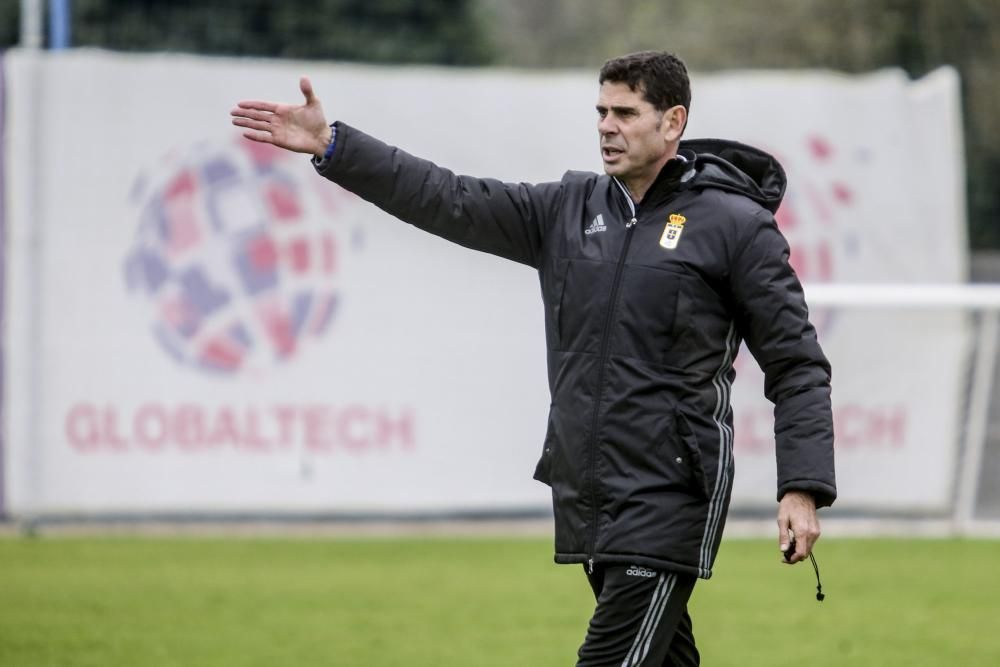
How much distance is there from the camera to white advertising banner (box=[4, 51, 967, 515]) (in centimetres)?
1146

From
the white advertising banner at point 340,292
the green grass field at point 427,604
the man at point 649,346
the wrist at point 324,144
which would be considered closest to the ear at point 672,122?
the man at point 649,346

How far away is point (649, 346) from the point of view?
14.7 feet

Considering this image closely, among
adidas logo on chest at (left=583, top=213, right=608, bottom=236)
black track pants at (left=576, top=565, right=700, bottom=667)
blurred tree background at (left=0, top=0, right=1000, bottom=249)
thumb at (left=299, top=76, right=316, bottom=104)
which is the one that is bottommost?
black track pants at (left=576, top=565, right=700, bottom=667)

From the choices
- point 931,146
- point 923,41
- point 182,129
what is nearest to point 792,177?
point 931,146

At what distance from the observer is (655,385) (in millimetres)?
4469

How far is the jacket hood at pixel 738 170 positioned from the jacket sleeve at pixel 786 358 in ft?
0.60

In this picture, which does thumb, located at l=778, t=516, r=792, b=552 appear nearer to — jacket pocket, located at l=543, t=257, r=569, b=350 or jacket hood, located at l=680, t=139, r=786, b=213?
jacket pocket, located at l=543, t=257, r=569, b=350

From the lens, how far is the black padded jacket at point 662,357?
4.45m

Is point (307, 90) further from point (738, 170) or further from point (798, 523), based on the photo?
point (798, 523)

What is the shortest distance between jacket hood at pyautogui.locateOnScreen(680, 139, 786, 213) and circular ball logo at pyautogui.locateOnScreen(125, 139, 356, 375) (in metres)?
7.07

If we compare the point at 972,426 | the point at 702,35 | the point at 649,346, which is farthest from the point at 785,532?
the point at 702,35

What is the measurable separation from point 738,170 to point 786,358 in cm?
64

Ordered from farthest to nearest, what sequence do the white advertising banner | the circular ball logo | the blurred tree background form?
the blurred tree background → the circular ball logo → the white advertising banner

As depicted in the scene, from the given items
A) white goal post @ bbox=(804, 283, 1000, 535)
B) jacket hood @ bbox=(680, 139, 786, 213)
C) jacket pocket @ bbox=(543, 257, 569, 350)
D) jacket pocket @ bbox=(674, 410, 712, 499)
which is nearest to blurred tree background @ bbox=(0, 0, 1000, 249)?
white goal post @ bbox=(804, 283, 1000, 535)
